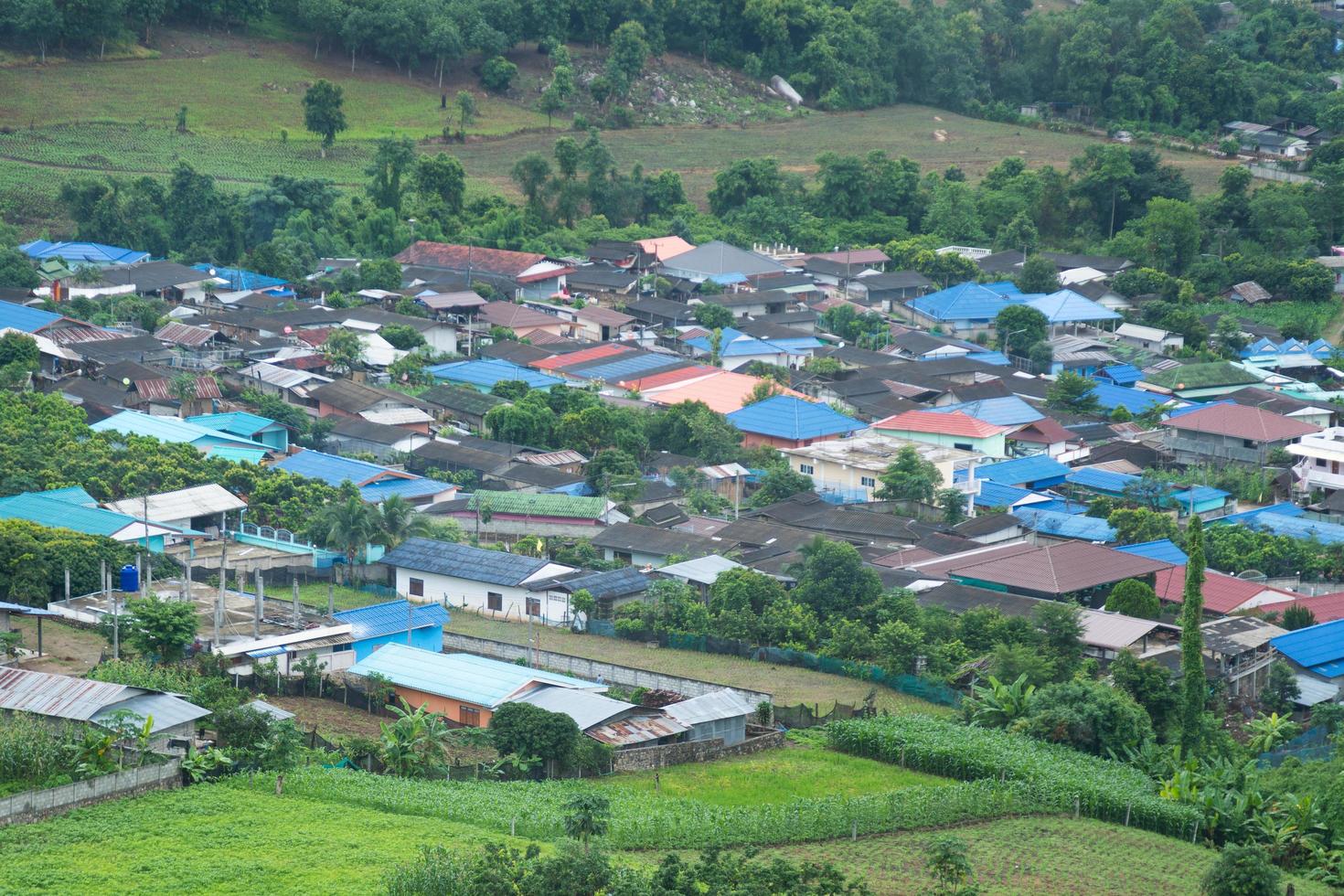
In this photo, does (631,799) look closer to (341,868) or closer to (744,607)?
(341,868)

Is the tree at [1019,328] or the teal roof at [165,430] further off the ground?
the tree at [1019,328]

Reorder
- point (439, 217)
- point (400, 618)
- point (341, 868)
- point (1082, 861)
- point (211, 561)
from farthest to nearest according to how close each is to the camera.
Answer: point (439, 217), point (211, 561), point (400, 618), point (1082, 861), point (341, 868)

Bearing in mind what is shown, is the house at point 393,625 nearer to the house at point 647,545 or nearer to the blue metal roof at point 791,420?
the house at point 647,545

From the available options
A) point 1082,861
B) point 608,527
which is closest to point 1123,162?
point 608,527

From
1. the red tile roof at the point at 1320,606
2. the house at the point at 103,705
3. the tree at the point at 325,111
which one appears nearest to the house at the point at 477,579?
the house at the point at 103,705

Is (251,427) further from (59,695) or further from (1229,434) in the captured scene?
(1229,434)

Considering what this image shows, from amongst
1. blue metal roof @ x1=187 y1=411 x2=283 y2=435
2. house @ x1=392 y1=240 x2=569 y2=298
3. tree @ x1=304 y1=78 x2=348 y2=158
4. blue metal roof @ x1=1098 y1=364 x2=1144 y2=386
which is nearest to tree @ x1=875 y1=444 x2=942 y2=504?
blue metal roof @ x1=1098 y1=364 x2=1144 y2=386

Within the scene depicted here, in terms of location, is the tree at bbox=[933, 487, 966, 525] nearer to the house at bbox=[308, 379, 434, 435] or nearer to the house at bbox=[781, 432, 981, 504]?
the house at bbox=[781, 432, 981, 504]
